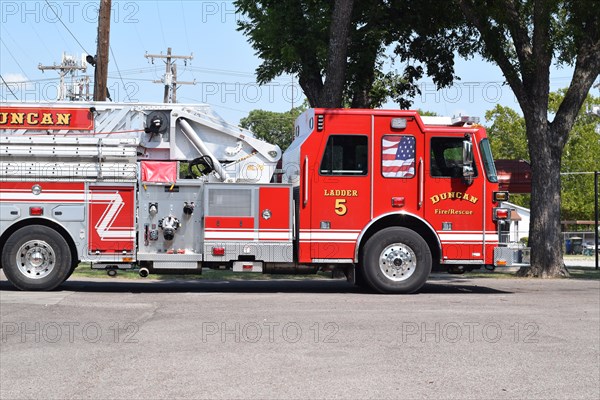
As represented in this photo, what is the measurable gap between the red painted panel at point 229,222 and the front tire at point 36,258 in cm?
230

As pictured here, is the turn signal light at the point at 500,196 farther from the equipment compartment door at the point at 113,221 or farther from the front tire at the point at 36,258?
the front tire at the point at 36,258

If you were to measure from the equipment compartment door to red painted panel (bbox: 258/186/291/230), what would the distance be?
2080 mm

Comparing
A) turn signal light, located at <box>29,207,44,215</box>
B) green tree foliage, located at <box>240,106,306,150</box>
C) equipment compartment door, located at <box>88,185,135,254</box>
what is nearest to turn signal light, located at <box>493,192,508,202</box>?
equipment compartment door, located at <box>88,185,135,254</box>

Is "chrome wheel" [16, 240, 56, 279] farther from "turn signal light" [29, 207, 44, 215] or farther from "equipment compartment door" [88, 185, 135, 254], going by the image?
"equipment compartment door" [88, 185, 135, 254]

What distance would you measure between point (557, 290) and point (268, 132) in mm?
56694

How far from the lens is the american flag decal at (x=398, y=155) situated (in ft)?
45.7

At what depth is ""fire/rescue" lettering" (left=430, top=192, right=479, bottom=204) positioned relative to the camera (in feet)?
45.7

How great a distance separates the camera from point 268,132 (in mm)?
71062

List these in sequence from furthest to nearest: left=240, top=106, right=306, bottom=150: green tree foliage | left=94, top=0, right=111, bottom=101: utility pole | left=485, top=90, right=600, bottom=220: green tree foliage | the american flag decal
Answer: left=240, top=106, right=306, bottom=150: green tree foliage, left=485, top=90, right=600, bottom=220: green tree foliage, left=94, top=0, right=111, bottom=101: utility pole, the american flag decal

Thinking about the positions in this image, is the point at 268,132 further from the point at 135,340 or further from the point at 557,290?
the point at 135,340

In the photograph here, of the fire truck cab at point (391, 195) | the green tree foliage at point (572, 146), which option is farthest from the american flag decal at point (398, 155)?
the green tree foliage at point (572, 146)

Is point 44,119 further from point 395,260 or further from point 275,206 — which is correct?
point 395,260

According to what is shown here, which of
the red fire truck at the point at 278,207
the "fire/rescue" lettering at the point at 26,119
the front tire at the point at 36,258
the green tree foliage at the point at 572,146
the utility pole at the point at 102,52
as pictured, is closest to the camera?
the front tire at the point at 36,258

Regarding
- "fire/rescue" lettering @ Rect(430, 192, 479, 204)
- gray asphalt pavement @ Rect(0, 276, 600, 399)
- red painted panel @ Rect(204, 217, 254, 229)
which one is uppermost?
"fire/rescue" lettering @ Rect(430, 192, 479, 204)
